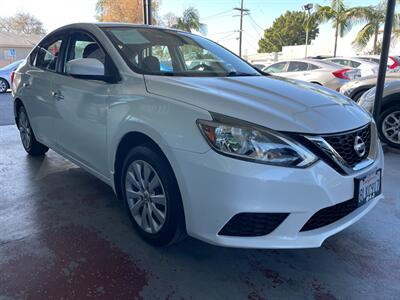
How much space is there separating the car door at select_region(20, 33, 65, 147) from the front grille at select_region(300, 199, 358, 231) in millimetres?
2532

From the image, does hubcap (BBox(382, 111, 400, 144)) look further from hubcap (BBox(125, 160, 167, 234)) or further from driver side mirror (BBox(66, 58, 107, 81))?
driver side mirror (BBox(66, 58, 107, 81))

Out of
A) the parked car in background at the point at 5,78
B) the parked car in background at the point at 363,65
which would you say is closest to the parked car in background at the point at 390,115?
the parked car in background at the point at 363,65

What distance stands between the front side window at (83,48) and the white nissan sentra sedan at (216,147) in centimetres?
2

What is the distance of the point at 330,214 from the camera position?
2006 mm

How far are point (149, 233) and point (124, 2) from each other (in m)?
30.3

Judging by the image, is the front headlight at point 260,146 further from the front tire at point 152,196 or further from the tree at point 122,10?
the tree at point 122,10

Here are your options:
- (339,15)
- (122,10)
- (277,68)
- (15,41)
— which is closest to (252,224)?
(277,68)

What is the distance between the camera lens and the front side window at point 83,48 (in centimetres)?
291

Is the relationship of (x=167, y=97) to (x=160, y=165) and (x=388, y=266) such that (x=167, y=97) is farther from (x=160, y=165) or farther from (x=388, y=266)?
(x=388, y=266)

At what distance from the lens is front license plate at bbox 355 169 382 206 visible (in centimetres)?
202

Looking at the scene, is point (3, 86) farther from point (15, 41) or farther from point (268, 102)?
point (15, 41)

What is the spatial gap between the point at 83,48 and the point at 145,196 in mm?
1599

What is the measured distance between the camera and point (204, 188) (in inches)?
74.5

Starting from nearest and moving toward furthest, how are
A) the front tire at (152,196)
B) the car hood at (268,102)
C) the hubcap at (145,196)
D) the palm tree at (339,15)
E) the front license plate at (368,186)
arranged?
the car hood at (268,102), the front license plate at (368,186), the front tire at (152,196), the hubcap at (145,196), the palm tree at (339,15)
